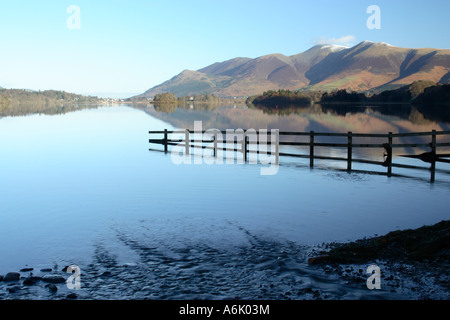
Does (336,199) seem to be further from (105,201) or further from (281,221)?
(105,201)

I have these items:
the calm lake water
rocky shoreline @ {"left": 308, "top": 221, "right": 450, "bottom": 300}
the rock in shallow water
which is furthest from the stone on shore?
the rock in shallow water

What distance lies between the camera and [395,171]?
24.6 m

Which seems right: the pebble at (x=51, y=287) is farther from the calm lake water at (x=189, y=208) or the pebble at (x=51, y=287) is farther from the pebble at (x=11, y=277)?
the calm lake water at (x=189, y=208)

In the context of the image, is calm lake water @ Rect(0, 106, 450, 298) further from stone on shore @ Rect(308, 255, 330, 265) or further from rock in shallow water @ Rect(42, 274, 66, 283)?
rock in shallow water @ Rect(42, 274, 66, 283)

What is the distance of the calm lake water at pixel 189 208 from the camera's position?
→ 11859 mm

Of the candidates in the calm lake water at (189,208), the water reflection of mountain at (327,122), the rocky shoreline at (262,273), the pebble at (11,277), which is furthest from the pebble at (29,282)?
the water reflection of mountain at (327,122)

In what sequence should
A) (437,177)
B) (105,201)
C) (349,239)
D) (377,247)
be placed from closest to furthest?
1. (377,247)
2. (349,239)
3. (105,201)
4. (437,177)

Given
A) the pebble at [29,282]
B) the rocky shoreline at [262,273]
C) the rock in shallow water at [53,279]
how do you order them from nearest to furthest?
1. the rocky shoreline at [262,273]
2. the pebble at [29,282]
3. the rock in shallow water at [53,279]

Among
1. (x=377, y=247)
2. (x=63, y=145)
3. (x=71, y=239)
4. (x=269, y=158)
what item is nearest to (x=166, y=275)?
(x=71, y=239)

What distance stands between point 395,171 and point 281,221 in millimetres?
13094

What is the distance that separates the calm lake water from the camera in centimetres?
1186

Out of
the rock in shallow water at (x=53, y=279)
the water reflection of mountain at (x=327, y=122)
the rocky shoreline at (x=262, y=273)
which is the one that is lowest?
the rocky shoreline at (x=262, y=273)

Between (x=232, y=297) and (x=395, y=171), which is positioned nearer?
(x=232, y=297)

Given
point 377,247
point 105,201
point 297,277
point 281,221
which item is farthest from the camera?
point 105,201
